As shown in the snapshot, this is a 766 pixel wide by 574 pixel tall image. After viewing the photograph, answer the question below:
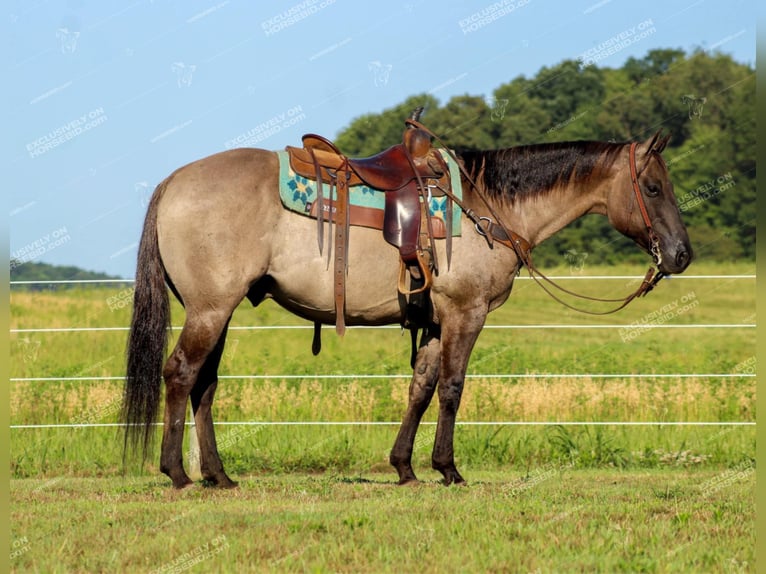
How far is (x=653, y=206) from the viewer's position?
745cm

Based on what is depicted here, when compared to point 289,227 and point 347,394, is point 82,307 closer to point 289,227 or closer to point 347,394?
point 347,394

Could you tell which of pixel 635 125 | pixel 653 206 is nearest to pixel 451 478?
pixel 653 206

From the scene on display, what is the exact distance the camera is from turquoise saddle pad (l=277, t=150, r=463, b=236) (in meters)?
7.01

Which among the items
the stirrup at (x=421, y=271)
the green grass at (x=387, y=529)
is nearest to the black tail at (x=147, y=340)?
the green grass at (x=387, y=529)

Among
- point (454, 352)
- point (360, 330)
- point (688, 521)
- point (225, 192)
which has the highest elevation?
point (225, 192)

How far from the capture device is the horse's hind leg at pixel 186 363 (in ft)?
22.5

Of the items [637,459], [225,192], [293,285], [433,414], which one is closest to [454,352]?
[293,285]

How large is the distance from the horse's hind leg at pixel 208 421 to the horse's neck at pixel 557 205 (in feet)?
7.78

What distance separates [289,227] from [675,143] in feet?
144

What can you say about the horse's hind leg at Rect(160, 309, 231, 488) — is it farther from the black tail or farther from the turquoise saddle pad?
the turquoise saddle pad

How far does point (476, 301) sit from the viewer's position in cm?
730

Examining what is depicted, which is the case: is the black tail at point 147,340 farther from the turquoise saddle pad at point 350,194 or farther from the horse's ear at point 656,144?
the horse's ear at point 656,144

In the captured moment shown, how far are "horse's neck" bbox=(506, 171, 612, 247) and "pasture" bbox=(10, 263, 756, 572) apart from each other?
1589 millimetres

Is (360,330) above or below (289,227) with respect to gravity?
below
